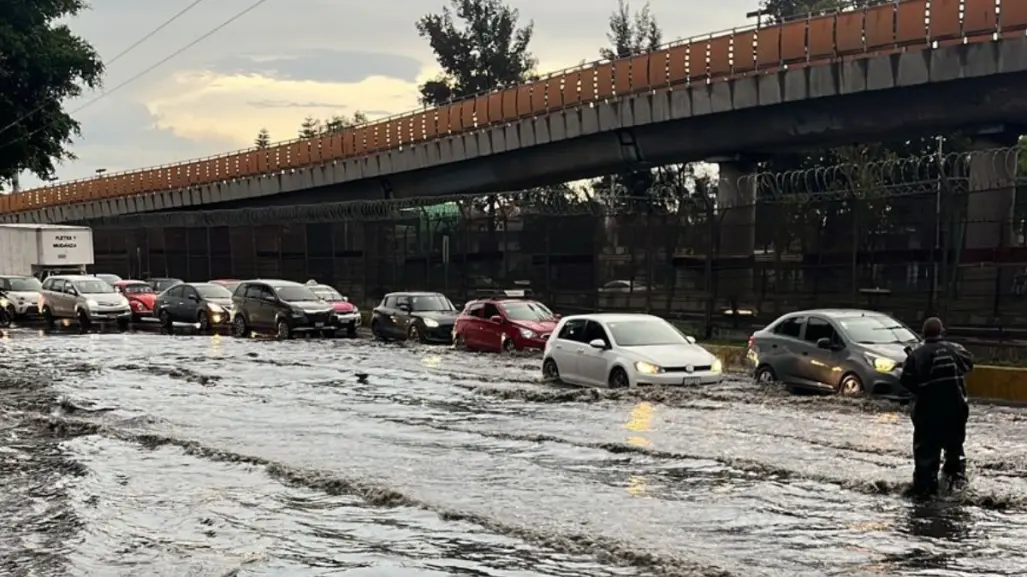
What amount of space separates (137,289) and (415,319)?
50.7ft

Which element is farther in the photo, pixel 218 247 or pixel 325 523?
pixel 218 247

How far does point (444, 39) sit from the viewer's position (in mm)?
84812

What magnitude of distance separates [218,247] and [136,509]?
42851 mm

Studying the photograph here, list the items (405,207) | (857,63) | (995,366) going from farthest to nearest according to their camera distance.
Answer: (405,207), (857,63), (995,366)

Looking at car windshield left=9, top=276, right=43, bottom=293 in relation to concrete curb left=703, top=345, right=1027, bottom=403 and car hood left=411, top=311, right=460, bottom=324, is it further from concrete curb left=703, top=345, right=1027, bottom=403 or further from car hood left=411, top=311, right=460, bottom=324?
concrete curb left=703, top=345, right=1027, bottom=403

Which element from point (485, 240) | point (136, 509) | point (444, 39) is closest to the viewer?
point (136, 509)

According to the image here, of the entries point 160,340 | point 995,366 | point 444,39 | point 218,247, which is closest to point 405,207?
point 160,340

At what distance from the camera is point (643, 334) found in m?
17.5

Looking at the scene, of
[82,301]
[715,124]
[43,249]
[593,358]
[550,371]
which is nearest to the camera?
[593,358]

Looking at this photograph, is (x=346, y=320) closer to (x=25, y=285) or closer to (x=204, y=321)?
(x=204, y=321)

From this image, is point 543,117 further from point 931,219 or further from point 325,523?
point 325,523

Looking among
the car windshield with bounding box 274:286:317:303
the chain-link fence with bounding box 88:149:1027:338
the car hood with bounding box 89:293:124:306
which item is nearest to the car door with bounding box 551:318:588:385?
the chain-link fence with bounding box 88:149:1027:338

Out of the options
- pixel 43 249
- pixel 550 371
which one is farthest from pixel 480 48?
pixel 550 371

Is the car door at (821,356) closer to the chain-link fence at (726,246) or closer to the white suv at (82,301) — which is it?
the chain-link fence at (726,246)
